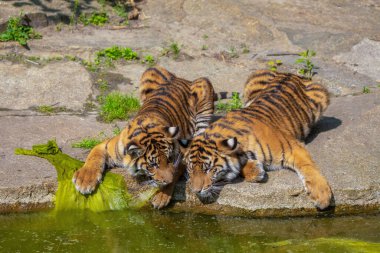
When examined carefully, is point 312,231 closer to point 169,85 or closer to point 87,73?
point 169,85

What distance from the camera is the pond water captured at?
4.85 m

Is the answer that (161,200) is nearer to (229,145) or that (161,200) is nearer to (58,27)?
(229,145)

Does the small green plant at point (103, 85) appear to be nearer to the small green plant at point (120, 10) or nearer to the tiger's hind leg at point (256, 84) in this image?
the tiger's hind leg at point (256, 84)

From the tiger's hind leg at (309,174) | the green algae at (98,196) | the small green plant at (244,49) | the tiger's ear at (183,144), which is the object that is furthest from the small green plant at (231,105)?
the green algae at (98,196)

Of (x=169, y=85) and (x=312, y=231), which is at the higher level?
(x=169, y=85)

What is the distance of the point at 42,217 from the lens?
5.34 meters

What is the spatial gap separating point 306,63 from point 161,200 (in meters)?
3.60

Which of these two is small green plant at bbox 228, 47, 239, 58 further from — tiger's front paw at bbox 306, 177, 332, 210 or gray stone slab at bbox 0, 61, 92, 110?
tiger's front paw at bbox 306, 177, 332, 210

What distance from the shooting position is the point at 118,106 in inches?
286

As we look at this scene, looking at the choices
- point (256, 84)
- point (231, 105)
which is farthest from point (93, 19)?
point (256, 84)

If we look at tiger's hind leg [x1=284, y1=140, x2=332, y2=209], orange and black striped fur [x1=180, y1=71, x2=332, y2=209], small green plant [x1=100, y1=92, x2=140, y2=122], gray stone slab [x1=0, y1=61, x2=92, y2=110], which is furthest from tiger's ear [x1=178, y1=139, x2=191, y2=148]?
gray stone slab [x1=0, y1=61, x2=92, y2=110]

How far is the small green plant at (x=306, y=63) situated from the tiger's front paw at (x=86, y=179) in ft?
11.0

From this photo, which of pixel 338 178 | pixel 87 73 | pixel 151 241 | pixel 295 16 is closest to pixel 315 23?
pixel 295 16

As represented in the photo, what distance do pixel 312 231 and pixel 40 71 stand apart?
13.0ft
